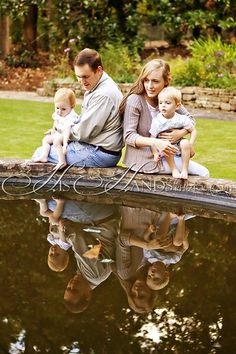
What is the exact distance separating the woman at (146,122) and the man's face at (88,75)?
286 mm

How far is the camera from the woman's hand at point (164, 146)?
5.90 metres

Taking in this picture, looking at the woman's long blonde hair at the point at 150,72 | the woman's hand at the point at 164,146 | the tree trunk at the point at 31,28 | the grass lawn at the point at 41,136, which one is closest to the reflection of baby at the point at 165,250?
the woman's hand at the point at 164,146

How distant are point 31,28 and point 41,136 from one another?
32.0 feet

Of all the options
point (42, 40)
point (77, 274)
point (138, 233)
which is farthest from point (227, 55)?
point (77, 274)

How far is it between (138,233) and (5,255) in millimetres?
994

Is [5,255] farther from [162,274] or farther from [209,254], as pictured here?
[209,254]

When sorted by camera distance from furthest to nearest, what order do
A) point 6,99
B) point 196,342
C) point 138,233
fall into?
point 6,99
point 138,233
point 196,342

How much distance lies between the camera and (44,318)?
3598 millimetres

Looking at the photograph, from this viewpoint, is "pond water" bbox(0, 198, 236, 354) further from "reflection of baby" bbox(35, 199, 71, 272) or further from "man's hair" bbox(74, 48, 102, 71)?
"man's hair" bbox(74, 48, 102, 71)

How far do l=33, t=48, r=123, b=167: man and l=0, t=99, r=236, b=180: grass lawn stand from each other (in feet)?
3.67

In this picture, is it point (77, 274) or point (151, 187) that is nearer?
point (77, 274)

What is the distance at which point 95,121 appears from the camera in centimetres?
611

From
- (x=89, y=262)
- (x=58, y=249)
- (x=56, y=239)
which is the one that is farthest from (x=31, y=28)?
(x=89, y=262)

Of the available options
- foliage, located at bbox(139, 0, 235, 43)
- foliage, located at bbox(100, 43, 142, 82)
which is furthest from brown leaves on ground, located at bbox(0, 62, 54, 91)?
foliage, located at bbox(139, 0, 235, 43)
